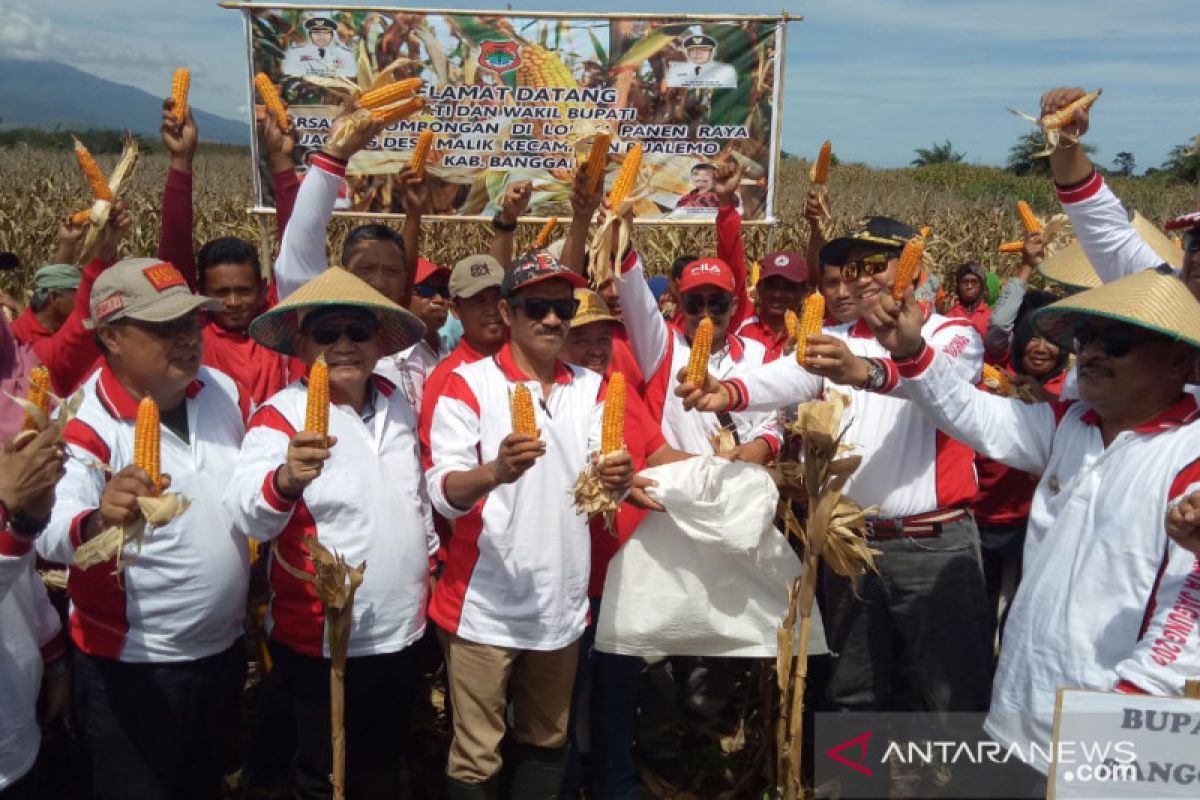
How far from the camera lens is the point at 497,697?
333 centimetres

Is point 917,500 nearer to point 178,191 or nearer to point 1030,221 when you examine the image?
point 1030,221

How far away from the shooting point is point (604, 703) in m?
3.95

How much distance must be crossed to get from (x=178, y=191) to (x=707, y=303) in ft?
8.55

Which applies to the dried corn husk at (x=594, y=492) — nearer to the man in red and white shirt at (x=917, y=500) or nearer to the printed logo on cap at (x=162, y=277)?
the man in red and white shirt at (x=917, y=500)

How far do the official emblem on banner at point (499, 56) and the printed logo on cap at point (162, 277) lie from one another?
408 cm

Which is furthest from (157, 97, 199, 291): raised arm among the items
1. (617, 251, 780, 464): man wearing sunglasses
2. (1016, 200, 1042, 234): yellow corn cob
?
(1016, 200, 1042, 234): yellow corn cob

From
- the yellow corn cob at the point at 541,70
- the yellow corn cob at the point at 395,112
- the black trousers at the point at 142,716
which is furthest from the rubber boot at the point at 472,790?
the yellow corn cob at the point at 541,70

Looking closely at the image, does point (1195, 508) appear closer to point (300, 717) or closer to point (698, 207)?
point (300, 717)

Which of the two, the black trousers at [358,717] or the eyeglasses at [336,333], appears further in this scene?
the black trousers at [358,717]

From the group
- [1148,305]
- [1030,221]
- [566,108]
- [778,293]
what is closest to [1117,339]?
[1148,305]

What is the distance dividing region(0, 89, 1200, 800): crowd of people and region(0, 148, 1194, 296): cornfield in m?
3.53

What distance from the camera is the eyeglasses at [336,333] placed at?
3211 millimetres

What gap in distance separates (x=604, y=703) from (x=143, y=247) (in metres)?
9.03

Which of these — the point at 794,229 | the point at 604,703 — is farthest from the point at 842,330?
the point at 794,229
